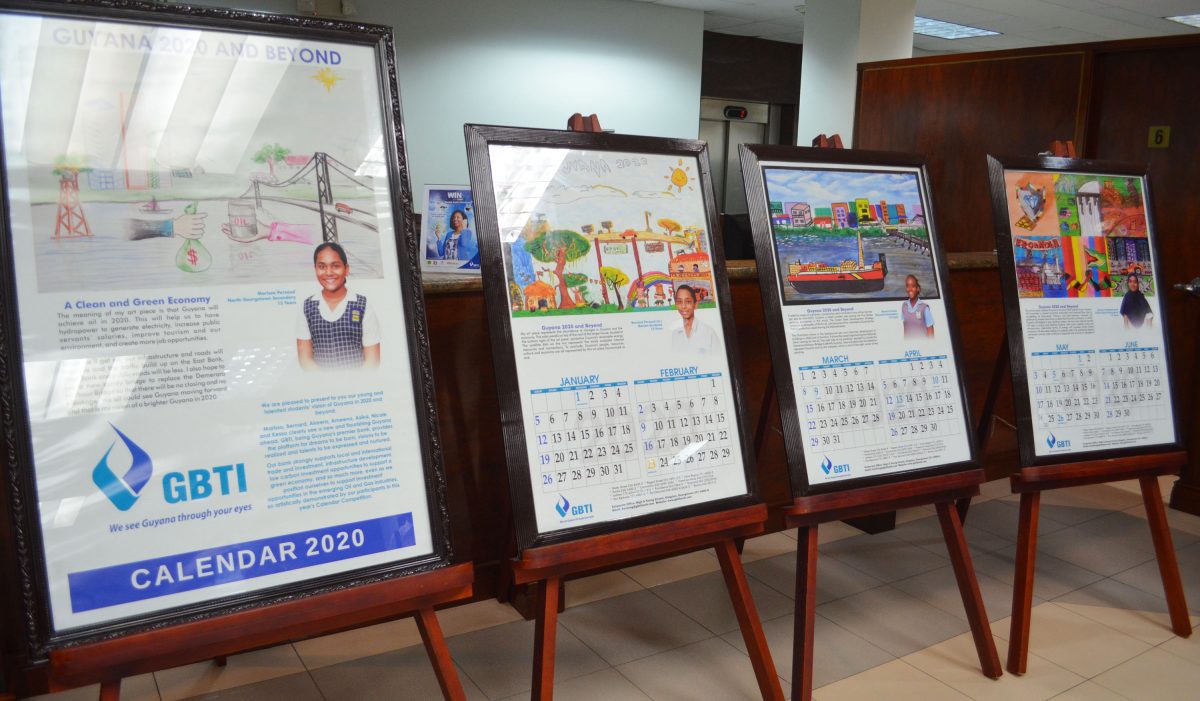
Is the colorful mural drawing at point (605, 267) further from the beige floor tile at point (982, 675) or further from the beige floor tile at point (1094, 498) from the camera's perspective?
the beige floor tile at point (1094, 498)

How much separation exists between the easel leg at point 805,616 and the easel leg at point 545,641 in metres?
0.61

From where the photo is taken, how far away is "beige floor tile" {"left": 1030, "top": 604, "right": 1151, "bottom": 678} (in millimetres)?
2322

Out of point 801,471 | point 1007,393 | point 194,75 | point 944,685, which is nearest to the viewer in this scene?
point 194,75

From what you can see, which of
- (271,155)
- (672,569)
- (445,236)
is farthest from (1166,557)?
(271,155)

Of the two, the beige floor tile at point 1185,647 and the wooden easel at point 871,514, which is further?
the beige floor tile at point 1185,647

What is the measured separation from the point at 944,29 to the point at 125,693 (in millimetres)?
8631

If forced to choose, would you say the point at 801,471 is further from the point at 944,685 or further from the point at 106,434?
the point at 106,434

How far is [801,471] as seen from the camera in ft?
6.47

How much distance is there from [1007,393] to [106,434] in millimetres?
3206

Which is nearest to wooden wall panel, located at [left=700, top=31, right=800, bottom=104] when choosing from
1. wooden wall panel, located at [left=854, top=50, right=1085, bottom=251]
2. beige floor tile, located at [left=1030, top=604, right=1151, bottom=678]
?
wooden wall panel, located at [left=854, top=50, right=1085, bottom=251]

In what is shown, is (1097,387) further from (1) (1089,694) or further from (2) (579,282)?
(2) (579,282)

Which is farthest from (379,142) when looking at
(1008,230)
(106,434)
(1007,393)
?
(1007,393)

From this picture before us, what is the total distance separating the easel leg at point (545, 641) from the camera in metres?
1.69

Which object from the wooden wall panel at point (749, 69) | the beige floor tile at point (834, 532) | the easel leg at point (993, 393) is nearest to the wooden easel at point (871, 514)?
the easel leg at point (993, 393)
